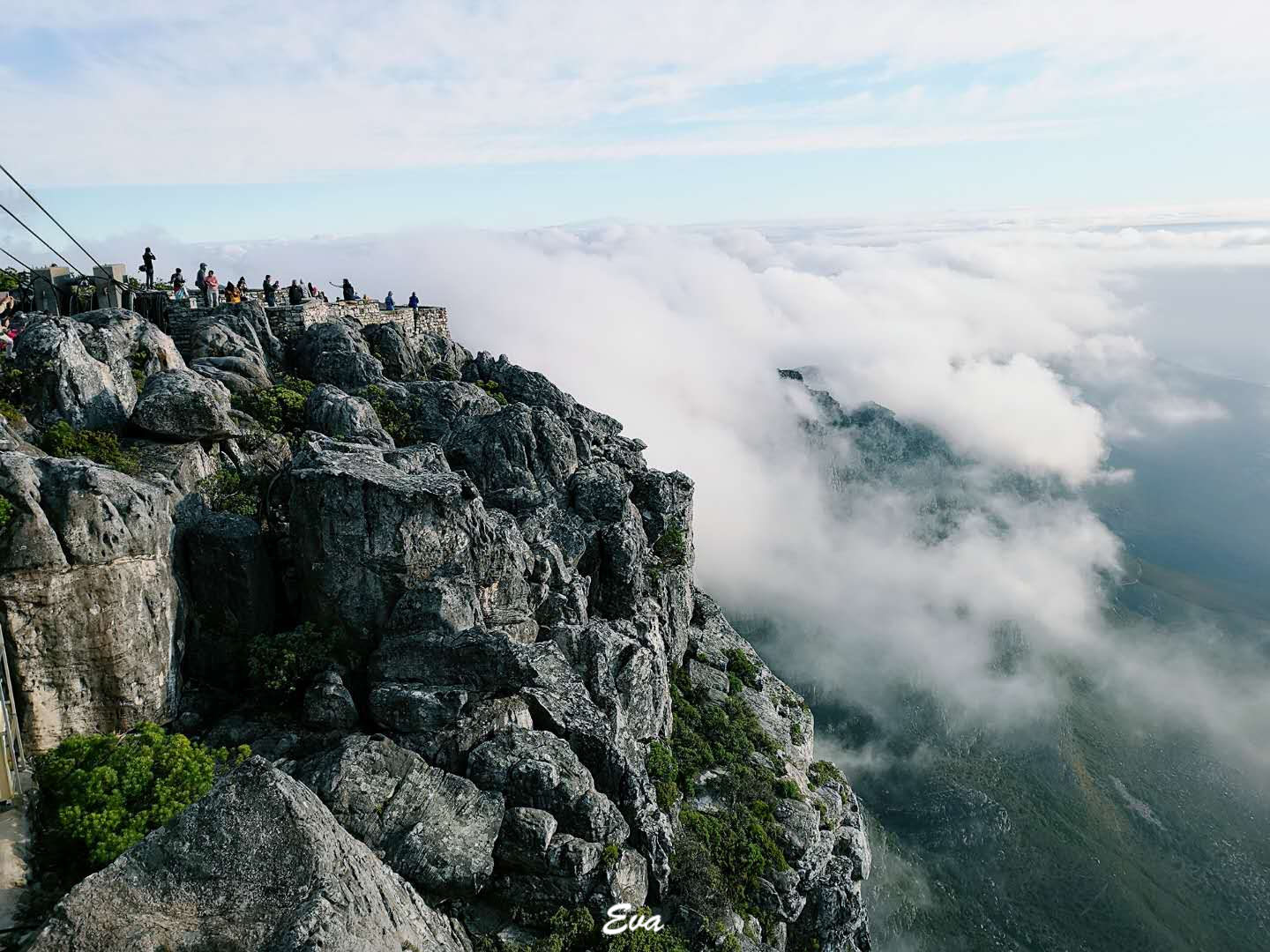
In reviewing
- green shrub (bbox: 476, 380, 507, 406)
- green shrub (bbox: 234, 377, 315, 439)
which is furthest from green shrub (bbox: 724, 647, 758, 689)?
green shrub (bbox: 234, 377, 315, 439)

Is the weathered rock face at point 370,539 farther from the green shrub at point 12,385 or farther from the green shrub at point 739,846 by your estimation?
the green shrub at point 739,846

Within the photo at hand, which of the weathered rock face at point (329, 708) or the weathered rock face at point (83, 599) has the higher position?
the weathered rock face at point (83, 599)

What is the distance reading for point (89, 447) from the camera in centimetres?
3862

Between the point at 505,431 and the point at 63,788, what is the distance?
33.9 metres

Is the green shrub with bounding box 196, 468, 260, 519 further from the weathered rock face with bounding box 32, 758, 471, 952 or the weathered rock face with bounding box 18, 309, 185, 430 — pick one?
the weathered rock face with bounding box 32, 758, 471, 952

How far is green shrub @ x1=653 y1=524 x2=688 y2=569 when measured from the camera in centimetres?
6406

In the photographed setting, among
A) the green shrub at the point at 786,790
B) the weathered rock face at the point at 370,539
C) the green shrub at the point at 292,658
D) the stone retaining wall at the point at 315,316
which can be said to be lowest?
the green shrub at the point at 786,790

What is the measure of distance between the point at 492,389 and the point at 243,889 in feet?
185

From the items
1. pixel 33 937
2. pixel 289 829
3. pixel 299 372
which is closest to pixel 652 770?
pixel 289 829

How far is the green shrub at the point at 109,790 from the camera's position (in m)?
24.0

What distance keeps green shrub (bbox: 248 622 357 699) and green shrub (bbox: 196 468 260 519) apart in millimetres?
7642

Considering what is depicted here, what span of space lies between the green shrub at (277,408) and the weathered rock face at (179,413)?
24.6ft

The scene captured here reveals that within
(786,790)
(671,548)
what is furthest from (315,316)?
(786,790)

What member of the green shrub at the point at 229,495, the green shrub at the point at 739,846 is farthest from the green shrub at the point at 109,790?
the green shrub at the point at 739,846
